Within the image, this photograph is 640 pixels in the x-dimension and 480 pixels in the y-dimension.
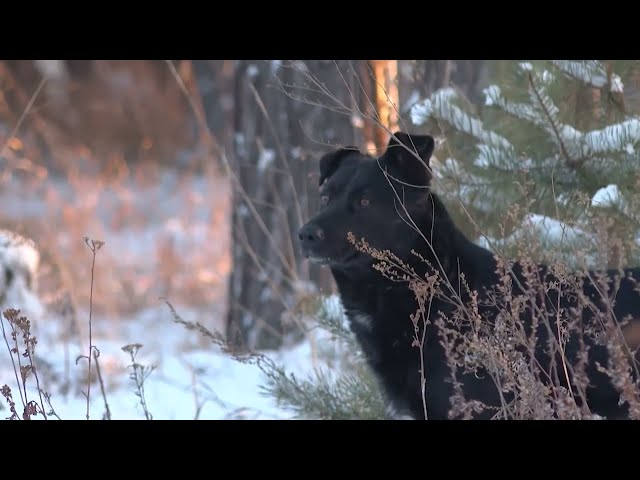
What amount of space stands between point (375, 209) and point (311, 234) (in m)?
0.37

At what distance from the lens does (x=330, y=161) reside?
4508mm

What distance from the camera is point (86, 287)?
30.9 feet

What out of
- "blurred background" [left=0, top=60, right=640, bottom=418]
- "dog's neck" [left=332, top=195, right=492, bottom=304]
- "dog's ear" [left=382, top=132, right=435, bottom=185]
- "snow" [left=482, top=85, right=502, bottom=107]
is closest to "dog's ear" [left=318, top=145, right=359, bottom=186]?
"blurred background" [left=0, top=60, right=640, bottom=418]

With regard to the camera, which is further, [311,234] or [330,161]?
[330,161]

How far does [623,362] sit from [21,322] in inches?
79.4

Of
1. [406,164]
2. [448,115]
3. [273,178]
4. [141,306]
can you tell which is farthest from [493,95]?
[141,306]

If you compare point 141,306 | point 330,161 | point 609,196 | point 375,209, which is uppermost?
point 141,306

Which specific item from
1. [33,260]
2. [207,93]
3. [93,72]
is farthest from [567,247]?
[93,72]

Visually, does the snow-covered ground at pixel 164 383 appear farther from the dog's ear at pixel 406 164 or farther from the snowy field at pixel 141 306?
the dog's ear at pixel 406 164

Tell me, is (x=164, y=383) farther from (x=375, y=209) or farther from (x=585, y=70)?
(x=585, y=70)

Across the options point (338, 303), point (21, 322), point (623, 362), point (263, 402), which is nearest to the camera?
point (623, 362)

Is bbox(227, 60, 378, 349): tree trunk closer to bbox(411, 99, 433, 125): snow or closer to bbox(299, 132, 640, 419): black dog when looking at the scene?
bbox(411, 99, 433, 125): snow
